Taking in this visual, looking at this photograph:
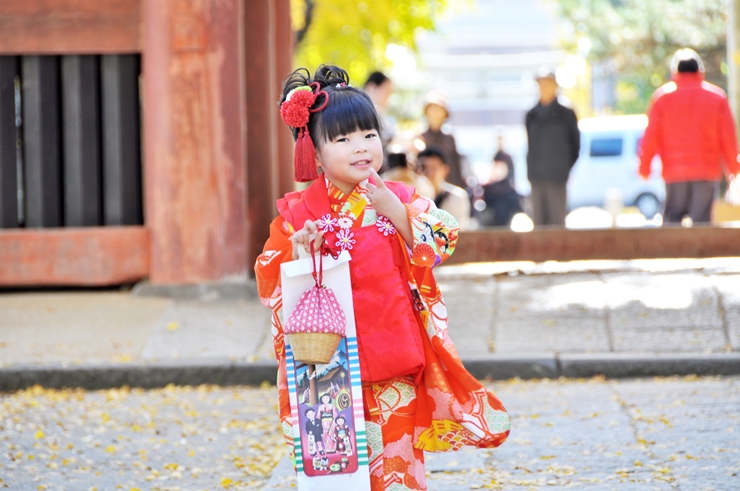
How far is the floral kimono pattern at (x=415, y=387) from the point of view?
3213 millimetres

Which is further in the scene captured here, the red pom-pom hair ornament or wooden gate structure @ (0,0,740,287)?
wooden gate structure @ (0,0,740,287)

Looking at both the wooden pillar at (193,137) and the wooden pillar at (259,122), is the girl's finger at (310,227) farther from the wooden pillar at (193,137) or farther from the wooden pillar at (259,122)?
the wooden pillar at (259,122)

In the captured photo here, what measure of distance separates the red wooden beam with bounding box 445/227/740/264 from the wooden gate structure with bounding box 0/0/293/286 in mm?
2109

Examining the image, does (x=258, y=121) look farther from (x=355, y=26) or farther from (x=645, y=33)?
(x=645, y=33)

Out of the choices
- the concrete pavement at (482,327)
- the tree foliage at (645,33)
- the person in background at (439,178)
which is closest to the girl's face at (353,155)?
the concrete pavement at (482,327)

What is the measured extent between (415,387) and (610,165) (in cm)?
2095

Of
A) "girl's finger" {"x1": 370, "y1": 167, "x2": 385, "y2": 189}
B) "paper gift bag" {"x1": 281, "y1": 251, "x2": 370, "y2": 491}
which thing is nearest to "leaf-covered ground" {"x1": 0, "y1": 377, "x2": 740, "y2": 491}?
"paper gift bag" {"x1": 281, "y1": 251, "x2": 370, "y2": 491}

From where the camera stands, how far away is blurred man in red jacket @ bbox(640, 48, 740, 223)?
913 centimetres

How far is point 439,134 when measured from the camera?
1035 cm

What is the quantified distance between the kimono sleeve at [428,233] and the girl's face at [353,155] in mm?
181

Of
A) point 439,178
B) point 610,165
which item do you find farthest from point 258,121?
point 610,165

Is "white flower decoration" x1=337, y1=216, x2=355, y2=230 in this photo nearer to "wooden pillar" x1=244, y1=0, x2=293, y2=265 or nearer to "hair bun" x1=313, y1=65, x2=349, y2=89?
"hair bun" x1=313, y1=65, x2=349, y2=89

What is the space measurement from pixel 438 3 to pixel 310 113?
16.0 meters

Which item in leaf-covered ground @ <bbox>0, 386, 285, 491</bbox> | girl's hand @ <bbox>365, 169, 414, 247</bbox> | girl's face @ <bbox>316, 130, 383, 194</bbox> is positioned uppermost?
girl's face @ <bbox>316, 130, 383, 194</bbox>
